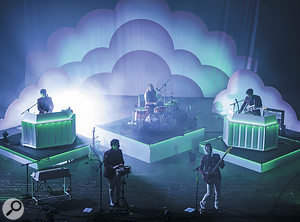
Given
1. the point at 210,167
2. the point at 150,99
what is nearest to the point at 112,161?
the point at 210,167

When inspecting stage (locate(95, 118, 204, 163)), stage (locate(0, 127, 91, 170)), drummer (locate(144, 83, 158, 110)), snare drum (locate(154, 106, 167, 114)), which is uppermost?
drummer (locate(144, 83, 158, 110))

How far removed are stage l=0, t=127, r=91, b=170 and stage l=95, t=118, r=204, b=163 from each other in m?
0.85

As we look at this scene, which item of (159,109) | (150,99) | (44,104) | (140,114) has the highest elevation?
(150,99)

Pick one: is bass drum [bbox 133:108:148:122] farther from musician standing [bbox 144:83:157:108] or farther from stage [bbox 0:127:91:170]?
stage [bbox 0:127:91:170]

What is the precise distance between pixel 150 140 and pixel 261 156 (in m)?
2.86

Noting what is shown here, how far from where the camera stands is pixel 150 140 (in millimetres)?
10195

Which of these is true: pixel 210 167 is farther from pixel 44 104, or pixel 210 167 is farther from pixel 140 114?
pixel 44 104

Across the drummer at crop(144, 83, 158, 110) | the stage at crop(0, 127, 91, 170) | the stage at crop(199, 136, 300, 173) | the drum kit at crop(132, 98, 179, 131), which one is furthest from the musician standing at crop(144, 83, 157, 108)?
the stage at crop(0, 127, 91, 170)

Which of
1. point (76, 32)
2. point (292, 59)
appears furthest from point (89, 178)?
point (292, 59)

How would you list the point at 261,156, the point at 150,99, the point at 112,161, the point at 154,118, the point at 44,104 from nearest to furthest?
the point at 112,161, the point at 261,156, the point at 44,104, the point at 154,118, the point at 150,99

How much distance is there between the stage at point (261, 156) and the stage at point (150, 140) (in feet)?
1.88

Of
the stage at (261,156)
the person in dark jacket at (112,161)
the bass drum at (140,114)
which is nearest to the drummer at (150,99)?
the bass drum at (140,114)

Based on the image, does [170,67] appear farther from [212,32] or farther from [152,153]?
[152,153]

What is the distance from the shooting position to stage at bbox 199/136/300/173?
30.5ft
